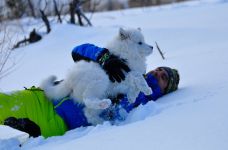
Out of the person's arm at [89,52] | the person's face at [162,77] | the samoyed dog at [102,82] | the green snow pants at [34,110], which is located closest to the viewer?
the green snow pants at [34,110]

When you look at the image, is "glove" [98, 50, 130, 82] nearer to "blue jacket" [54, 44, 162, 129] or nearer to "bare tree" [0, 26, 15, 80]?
"blue jacket" [54, 44, 162, 129]

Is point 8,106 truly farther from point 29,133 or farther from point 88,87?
point 88,87

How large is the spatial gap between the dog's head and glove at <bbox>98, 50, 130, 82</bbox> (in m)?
0.25

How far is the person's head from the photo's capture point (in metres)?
4.56

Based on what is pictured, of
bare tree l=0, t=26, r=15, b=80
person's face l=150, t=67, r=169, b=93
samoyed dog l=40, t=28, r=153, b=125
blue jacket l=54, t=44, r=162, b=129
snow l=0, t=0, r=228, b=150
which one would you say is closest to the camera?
snow l=0, t=0, r=228, b=150

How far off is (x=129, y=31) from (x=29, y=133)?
52.9 inches

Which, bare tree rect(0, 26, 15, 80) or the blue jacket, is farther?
bare tree rect(0, 26, 15, 80)

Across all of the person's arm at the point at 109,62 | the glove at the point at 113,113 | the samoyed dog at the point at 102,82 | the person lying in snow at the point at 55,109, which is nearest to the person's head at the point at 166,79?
the samoyed dog at the point at 102,82

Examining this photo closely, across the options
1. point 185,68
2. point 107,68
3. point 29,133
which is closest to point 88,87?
point 107,68

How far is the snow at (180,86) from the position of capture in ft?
8.57

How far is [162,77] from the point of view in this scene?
4641 millimetres

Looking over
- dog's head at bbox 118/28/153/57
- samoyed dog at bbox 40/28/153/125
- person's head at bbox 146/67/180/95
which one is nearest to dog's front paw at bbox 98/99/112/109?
samoyed dog at bbox 40/28/153/125

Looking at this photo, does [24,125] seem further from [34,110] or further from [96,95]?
[96,95]

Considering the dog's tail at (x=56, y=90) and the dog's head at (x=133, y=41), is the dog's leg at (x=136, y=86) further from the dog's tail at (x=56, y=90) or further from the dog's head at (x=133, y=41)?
the dog's tail at (x=56, y=90)
